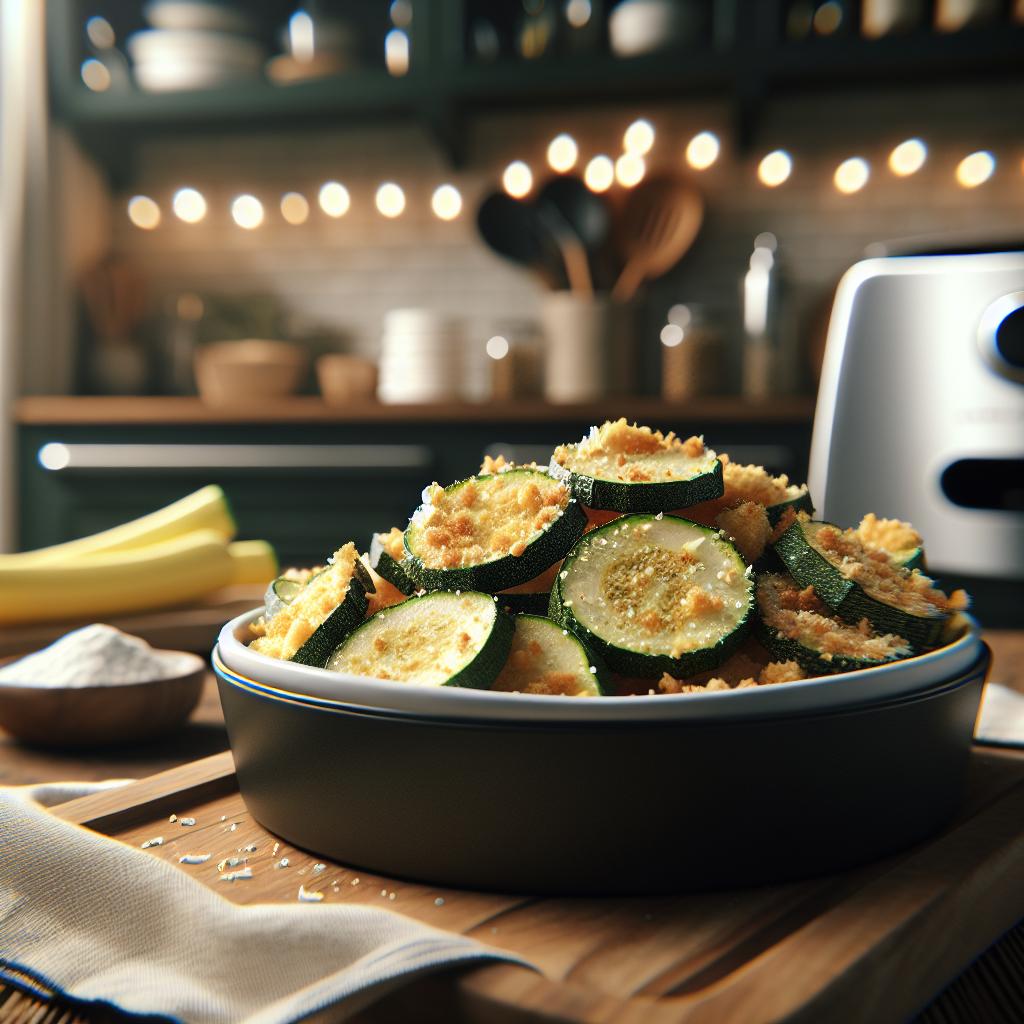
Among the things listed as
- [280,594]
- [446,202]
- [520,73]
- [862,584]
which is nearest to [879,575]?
[862,584]

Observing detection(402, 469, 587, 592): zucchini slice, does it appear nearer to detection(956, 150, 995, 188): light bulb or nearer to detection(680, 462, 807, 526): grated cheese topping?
detection(680, 462, 807, 526): grated cheese topping

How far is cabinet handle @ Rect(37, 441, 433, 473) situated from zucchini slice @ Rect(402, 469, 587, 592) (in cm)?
205

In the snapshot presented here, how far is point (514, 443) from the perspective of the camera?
2697 mm

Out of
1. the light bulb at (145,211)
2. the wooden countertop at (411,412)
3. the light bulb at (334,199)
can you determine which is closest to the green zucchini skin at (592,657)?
the wooden countertop at (411,412)

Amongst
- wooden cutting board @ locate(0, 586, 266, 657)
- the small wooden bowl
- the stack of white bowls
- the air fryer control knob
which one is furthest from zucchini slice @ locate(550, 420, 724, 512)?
the stack of white bowls

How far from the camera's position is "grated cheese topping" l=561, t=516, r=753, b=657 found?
569 mm

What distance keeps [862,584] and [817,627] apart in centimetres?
5

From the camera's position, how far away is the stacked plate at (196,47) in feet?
10.1

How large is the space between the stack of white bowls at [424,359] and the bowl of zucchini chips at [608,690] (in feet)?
7.42

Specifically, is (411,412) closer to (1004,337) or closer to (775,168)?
(775,168)

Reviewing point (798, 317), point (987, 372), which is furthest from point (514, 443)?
point (987, 372)

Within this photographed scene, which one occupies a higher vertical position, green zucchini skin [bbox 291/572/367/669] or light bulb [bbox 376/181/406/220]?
light bulb [bbox 376/181/406/220]

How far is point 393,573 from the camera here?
66 centimetres

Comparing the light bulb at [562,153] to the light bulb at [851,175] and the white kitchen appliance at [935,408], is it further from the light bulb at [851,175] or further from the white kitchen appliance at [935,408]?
the white kitchen appliance at [935,408]
